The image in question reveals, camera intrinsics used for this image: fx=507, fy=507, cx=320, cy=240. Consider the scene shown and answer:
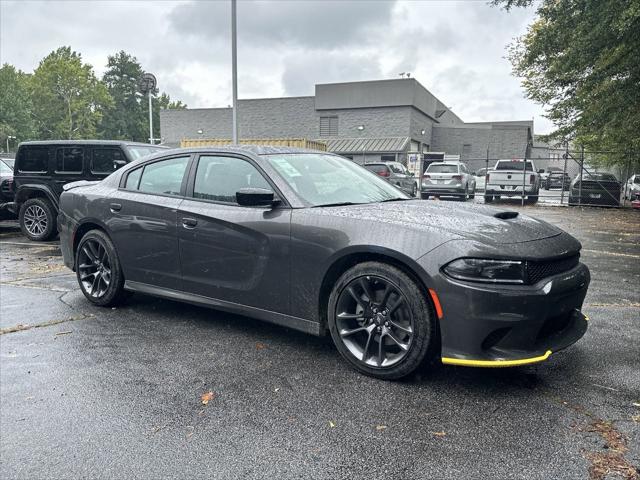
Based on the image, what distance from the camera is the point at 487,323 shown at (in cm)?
292

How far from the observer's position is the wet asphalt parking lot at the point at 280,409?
2430 millimetres

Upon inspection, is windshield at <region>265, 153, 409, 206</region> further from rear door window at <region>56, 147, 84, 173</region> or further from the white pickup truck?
the white pickup truck

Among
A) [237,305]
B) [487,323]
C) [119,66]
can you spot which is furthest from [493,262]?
[119,66]

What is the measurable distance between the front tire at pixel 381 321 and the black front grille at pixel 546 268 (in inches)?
24.9

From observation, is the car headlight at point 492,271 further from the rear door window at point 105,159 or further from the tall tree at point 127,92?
the tall tree at point 127,92

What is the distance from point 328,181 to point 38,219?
312 inches

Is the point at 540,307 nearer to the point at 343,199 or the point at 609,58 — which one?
the point at 343,199

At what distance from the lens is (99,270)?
16.8ft

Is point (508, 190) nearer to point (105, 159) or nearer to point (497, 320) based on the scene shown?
point (105, 159)

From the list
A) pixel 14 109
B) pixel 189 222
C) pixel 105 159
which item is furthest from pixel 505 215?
pixel 14 109

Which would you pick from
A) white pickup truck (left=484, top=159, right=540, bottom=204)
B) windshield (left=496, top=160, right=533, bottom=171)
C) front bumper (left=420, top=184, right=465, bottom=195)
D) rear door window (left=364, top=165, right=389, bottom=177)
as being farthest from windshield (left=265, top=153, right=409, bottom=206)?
windshield (left=496, top=160, right=533, bottom=171)

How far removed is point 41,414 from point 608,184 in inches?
829

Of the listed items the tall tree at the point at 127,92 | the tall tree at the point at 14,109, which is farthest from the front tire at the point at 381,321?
the tall tree at the point at 127,92

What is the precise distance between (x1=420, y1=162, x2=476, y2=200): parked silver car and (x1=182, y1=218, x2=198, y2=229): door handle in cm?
1783
